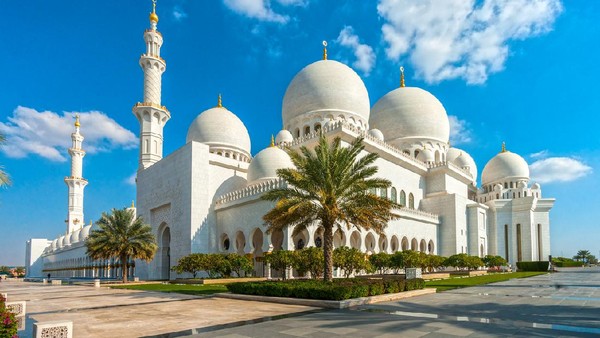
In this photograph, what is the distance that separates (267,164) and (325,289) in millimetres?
17304

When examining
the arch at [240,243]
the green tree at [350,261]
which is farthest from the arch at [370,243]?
the green tree at [350,261]

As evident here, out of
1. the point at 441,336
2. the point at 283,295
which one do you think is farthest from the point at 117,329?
the point at 441,336

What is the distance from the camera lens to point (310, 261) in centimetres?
1797

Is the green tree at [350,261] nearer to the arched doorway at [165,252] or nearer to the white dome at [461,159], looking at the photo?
the arched doorway at [165,252]

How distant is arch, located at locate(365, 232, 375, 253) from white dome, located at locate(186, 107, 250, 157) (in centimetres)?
1456

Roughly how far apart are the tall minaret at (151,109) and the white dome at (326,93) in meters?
10.7

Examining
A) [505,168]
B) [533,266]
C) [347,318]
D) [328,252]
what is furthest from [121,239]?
[505,168]

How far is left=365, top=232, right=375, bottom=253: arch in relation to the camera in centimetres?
2884

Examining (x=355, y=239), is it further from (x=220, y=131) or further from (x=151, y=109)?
(x=151, y=109)

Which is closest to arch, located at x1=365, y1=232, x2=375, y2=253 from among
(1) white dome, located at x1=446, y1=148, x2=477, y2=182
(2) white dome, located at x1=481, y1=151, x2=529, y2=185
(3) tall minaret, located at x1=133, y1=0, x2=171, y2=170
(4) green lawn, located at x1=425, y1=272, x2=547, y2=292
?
(4) green lawn, located at x1=425, y1=272, x2=547, y2=292

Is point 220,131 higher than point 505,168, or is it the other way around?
point 220,131

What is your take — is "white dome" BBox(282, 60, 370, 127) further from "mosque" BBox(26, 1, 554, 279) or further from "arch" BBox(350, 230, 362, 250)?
"arch" BBox(350, 230, 362, 250)

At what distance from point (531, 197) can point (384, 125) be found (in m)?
15.3

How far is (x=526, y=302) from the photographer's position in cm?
1192
